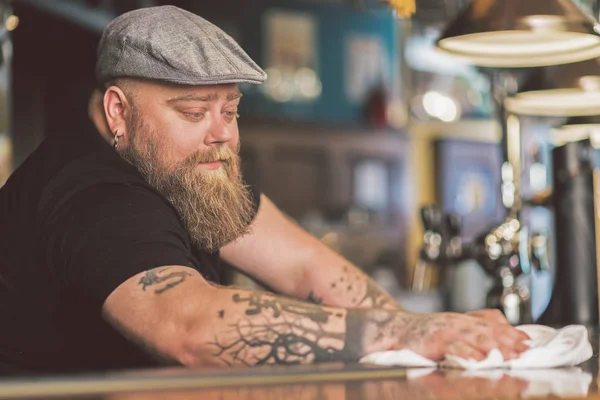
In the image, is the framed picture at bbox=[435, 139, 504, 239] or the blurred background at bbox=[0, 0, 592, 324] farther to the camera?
the framed picture at bbox=[435, 139, 504, 239]

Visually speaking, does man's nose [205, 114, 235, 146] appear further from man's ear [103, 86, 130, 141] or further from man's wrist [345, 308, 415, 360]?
man's wrist [345, 308, 415, 360]

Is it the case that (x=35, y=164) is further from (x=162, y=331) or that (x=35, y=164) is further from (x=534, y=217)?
(x=534, y=217)

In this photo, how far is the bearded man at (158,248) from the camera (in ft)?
4.39

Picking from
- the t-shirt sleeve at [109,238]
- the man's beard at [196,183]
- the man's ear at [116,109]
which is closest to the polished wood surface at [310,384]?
the t-shirt sleeve at [109,238]

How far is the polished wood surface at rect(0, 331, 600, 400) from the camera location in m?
1.01

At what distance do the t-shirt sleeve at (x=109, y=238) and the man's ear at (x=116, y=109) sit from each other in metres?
0.25

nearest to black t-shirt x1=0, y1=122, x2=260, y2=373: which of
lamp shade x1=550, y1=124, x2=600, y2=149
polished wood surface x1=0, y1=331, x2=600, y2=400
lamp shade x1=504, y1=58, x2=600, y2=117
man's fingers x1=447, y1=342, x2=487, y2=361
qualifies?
polished wood surface x1=0, y1=331, x2=600, y2=400

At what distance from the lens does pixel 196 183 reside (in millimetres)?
1719

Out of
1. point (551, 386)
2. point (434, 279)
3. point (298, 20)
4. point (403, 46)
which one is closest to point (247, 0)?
point (298, 20)

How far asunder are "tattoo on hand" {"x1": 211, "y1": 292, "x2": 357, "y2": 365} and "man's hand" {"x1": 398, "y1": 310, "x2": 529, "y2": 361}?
10cm

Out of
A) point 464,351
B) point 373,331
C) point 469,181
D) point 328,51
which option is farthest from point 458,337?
point 469,181

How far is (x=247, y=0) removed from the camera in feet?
23.8

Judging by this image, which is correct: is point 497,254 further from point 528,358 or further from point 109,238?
point 109,238

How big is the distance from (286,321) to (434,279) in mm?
6083
